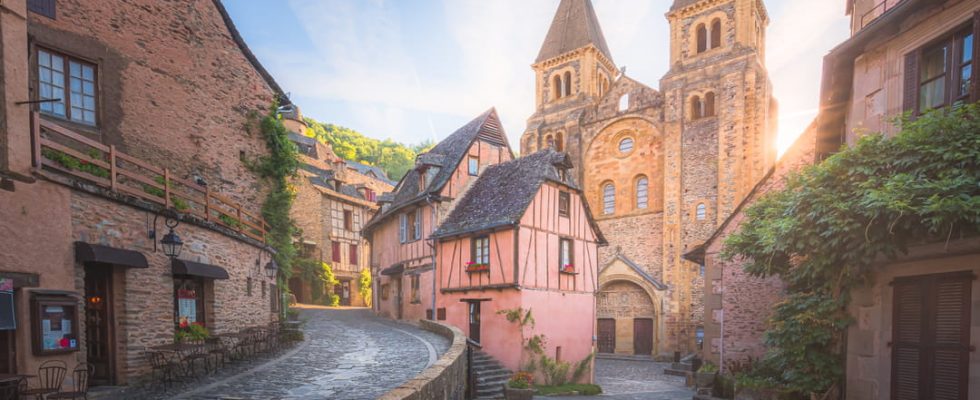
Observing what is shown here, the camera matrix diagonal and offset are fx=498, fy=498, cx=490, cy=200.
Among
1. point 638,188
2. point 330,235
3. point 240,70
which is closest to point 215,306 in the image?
point 240,70

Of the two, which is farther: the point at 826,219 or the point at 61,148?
the point at 61,148

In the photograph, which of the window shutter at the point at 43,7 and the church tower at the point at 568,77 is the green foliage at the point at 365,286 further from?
the window shutter at the point at 43,7

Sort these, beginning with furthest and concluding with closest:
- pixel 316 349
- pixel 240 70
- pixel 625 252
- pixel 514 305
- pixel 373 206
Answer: pixel 373 206 < pixel 625 252 < pixel 514 305 < pixel 240 70 < pixel 316 349

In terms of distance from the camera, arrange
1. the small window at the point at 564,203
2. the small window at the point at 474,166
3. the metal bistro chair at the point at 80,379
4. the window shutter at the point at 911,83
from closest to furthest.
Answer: the window shutter at the point at 911,83
the metal bistro chair at the point at 80,379
the small window at the point at 564,203
the small window at the point at 474,166

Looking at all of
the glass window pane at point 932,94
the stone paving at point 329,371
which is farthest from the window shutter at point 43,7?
the glass window pane at point 932,94

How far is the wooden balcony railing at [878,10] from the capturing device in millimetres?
7358

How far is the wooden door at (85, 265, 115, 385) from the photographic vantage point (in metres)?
8.00

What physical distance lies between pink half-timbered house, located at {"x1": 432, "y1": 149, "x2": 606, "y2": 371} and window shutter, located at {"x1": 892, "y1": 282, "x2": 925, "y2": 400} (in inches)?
404

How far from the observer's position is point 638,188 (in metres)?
29.8

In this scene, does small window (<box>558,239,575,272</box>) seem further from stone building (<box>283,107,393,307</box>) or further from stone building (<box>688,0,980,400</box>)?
stone building (<box>283,107,393,307</box>)

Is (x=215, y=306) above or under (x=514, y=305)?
under

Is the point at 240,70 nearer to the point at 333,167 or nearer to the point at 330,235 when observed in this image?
the point at 330,235

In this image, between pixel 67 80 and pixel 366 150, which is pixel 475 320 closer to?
pixel 67 80

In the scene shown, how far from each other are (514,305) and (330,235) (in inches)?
772
